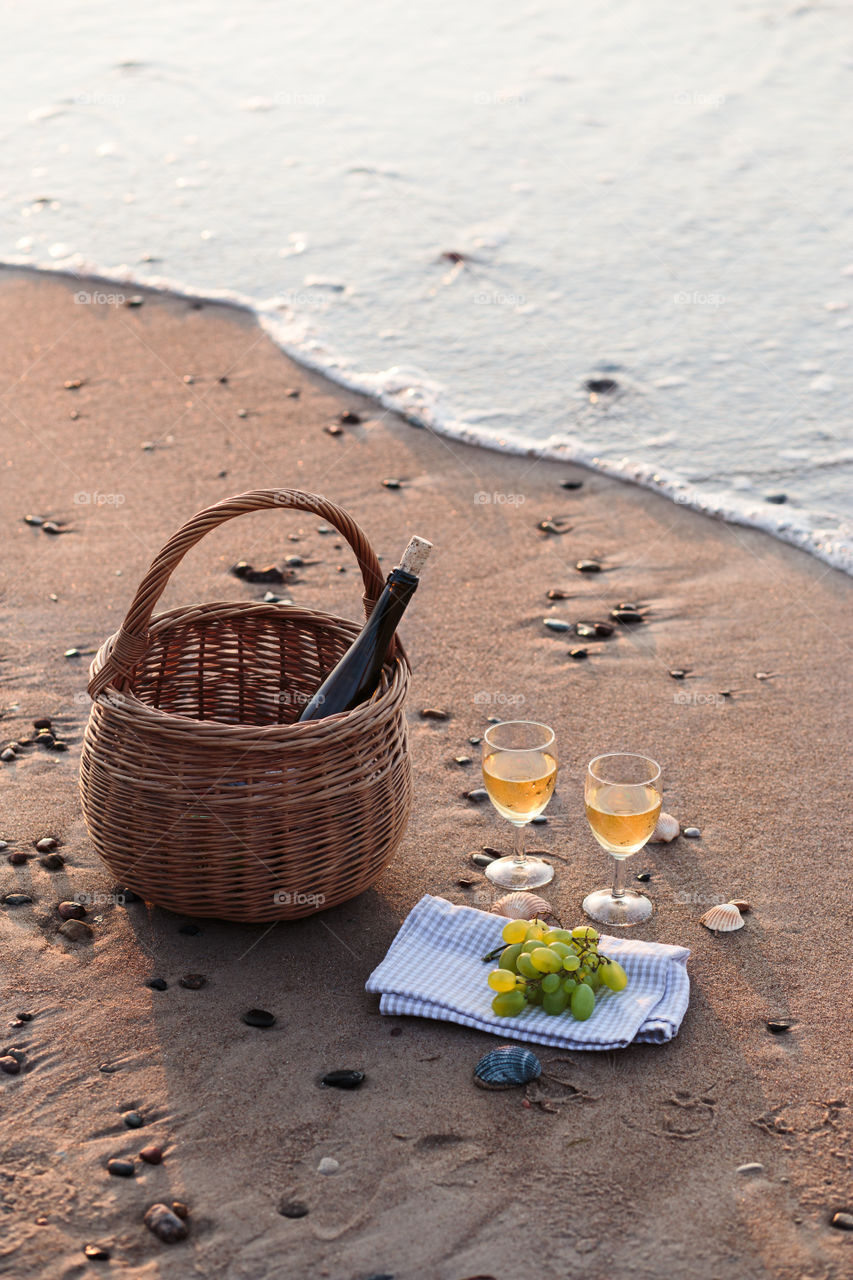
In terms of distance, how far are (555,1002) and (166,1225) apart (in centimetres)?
105

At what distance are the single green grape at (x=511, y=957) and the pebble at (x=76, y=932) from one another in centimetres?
116

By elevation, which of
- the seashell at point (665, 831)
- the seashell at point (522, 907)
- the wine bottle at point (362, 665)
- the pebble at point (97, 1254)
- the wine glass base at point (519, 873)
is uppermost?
the wine bottle at point (362, 665)

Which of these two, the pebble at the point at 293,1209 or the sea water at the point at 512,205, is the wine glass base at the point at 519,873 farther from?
the sea water at the point at 512,205

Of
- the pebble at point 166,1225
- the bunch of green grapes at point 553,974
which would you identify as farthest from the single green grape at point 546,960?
the pebble at point 166,1225

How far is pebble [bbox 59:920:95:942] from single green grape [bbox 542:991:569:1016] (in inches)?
50.5

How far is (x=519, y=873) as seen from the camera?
11.9ft

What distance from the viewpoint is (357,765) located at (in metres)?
3.16

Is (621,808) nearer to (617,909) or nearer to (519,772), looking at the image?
(519,772)

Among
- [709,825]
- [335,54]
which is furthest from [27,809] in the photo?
[335,54]

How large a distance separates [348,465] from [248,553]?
40.9 inches

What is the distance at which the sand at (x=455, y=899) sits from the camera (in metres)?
2.56

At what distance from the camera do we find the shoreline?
5.95 meters

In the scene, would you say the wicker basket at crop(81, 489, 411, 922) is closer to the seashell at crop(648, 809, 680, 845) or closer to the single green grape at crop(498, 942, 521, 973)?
the single green grape at crop(498, 942, 521, 973)

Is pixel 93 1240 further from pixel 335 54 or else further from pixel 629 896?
pixel 335 54
